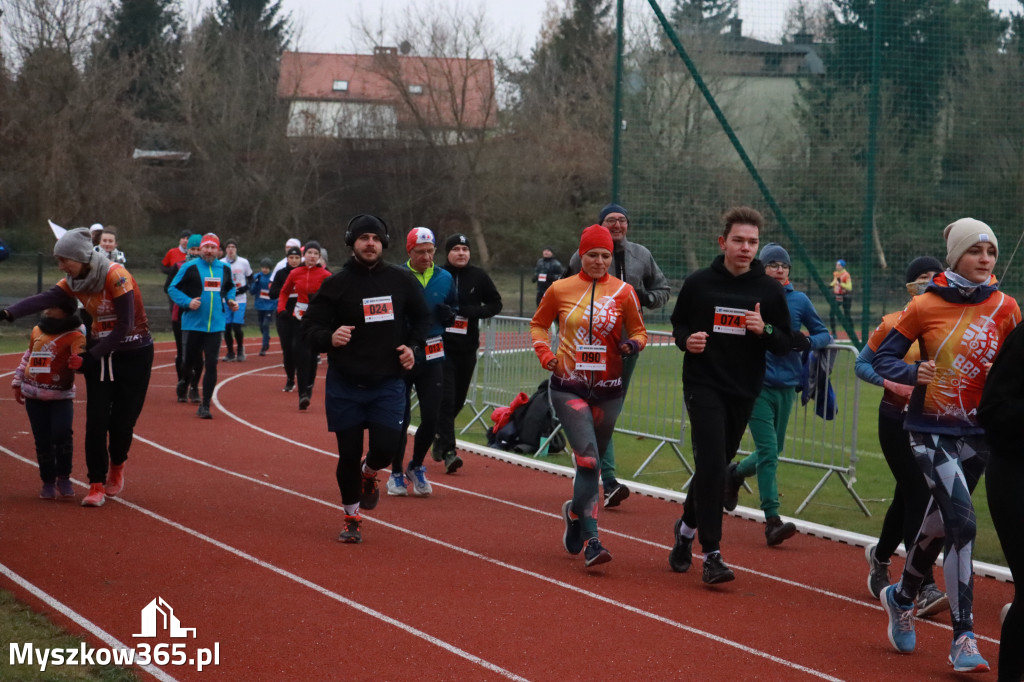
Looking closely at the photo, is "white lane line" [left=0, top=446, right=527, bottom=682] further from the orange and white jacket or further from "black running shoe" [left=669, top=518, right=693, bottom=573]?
"black running shoe" [left=669, top=518, right=693, bottom=573]

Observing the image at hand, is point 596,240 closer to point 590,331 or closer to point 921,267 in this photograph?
point 590,331

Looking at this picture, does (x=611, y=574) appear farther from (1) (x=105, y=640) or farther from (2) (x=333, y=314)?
(1) (x=105, y=640)

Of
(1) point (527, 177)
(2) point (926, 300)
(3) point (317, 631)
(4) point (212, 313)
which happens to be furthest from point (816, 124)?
(1) point (527, 177)

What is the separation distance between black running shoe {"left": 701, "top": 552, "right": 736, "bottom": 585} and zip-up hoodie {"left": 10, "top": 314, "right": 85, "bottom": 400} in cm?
480

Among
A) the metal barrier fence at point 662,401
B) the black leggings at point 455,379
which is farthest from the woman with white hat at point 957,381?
the black leggings at point 455,379

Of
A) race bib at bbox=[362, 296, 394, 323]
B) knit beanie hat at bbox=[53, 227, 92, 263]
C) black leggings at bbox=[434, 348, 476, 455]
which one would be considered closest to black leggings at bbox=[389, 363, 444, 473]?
black leggings at bbox=[434, 348, 476, 455]

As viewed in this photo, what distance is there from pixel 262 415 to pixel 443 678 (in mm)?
10837

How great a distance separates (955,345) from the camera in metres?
5.61

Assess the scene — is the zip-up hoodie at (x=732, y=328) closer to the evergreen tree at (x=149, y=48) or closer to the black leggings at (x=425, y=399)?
the black leggings at (x=425, y=399)

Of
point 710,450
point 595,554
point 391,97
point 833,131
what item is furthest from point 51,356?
point 391,97

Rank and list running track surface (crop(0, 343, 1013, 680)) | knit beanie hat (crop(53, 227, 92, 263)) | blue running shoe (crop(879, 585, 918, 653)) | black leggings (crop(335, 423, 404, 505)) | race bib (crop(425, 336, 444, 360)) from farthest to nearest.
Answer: race bib (crop(425, 336, 444, 360))
knit beanie hat (crop(53, 227, 92, 263))
black leggings (crop(335, 423, 404, 505))
blue running shoe (crop(879, 585, 918, 653))
running track surface (crop(0, 343, 1013, 680))

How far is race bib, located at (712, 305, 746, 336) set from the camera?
704 centimetres

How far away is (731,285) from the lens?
23.4 feet

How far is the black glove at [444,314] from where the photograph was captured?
1002 centimetres
